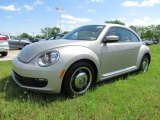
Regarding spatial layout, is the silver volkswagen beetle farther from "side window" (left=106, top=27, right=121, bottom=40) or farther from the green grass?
the green grass

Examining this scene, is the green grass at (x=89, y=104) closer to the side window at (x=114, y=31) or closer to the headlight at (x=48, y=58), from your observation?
the headlight at (x=48, y=58)

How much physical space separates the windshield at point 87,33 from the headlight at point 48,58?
1146mm

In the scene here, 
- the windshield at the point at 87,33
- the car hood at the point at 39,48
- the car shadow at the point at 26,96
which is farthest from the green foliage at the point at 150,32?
the car shadow at the point at 26,96

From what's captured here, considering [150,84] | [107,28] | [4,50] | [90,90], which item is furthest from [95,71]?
[4,50]

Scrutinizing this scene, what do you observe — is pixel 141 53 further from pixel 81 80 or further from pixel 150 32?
pixel 150 32

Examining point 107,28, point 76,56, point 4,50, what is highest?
point 107,28

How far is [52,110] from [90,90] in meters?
1.22

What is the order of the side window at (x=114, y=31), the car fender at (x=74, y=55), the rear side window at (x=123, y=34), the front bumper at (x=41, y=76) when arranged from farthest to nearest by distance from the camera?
1. the rear side window at (x=123, y=34)
2. the side window at (x=114, y=31)
3. the car fender at (x=74, y=55)
4. the front bumper at (x=41, y=76)

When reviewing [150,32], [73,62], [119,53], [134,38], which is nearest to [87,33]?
[119,53]

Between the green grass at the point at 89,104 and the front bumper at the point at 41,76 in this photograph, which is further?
the front bumper at the point at 41,76

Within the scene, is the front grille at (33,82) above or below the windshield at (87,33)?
below

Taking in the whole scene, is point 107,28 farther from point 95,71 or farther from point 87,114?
point 87,114

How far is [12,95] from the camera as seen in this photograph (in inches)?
175

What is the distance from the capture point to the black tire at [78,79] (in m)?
4.21
